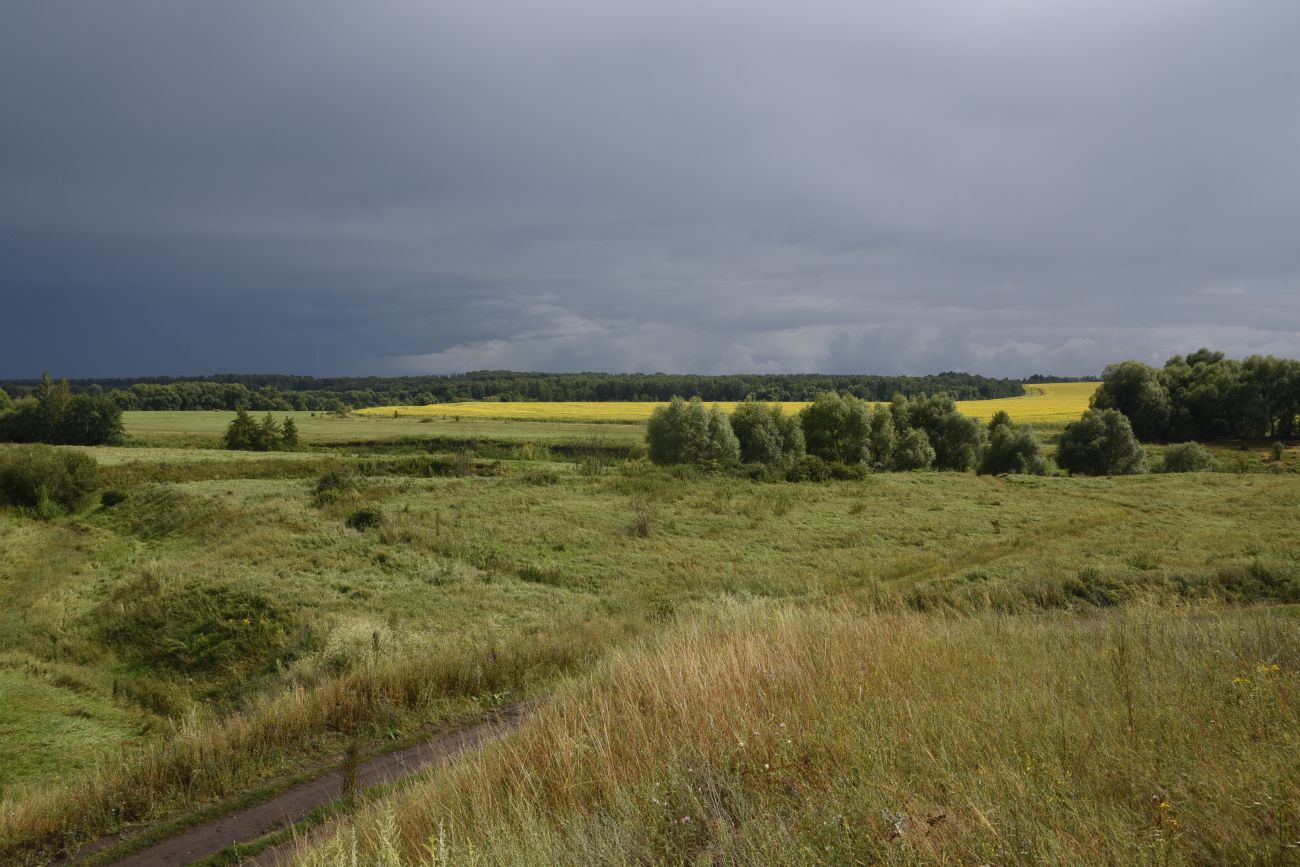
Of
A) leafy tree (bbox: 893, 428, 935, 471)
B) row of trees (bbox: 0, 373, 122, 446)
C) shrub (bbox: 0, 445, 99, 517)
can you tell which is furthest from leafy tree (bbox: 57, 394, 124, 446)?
leafy tree (bbox: 893, 428, 935, 471)

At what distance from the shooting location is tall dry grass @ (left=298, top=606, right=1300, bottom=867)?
11.3 ft

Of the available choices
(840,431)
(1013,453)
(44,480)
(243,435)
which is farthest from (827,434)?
(243,435)

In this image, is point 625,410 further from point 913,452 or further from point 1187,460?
point 1187,460

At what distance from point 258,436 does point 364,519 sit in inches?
1995

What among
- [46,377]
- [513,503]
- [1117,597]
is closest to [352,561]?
[513,503]

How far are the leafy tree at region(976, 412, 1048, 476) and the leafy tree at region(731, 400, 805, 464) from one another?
609 inches

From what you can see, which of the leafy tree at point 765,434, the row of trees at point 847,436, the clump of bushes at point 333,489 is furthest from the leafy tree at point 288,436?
the leafy tree at point 765,434

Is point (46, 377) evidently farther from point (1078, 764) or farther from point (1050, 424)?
point (1050, 424)

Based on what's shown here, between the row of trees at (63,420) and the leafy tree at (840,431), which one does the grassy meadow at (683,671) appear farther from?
the row of trees at (63,420)

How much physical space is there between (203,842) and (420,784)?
2.65m

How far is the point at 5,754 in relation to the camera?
11.4 m

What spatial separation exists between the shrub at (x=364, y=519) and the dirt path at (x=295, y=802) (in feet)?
70.7

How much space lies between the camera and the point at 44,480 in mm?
35969

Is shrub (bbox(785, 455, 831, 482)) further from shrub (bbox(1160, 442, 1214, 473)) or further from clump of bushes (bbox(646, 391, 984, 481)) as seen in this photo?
shrub (bbox(1160, 442, 1214, 473))
